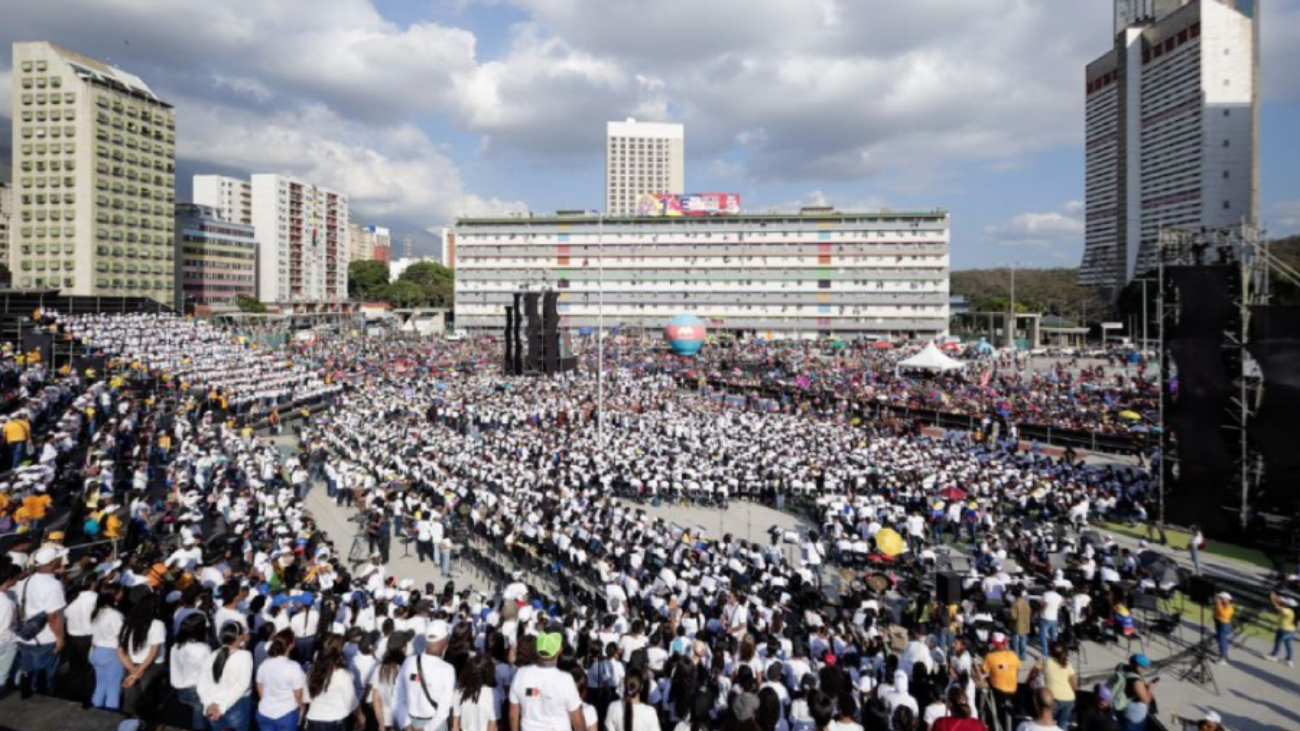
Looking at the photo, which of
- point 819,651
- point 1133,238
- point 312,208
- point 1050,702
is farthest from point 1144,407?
point 312,208

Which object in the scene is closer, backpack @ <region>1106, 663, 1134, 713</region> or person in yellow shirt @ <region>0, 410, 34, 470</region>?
backpack @ <region>1106, 663, 1134, 713</region>

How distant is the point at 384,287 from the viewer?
403ft

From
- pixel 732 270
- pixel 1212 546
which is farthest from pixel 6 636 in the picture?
pixel 732 270

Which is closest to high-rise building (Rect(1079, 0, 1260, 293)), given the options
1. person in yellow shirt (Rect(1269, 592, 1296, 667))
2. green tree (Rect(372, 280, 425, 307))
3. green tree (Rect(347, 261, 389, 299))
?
person in yellow shirt (Rect(1269, 592, 1296, 667))

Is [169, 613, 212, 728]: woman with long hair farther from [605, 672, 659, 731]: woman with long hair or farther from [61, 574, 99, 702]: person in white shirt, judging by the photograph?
[605, 672, 659, 731]: woman with long hair

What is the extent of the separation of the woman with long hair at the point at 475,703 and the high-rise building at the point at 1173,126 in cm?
8866

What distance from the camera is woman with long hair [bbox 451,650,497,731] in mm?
5121

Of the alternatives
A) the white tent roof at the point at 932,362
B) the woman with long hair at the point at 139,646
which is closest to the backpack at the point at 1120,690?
the woman with long hair at the point at 139,646

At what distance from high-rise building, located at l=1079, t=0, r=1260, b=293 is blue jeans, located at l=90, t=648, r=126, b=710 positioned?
296ft

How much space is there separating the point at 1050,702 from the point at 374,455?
19634mm

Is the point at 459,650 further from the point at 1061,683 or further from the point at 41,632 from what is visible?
the point at 1061,683

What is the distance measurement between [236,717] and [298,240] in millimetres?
143131

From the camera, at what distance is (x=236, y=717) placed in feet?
18.3

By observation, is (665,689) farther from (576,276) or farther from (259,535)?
(576,276)
